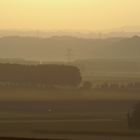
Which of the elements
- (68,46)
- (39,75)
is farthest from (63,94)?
(68,46)

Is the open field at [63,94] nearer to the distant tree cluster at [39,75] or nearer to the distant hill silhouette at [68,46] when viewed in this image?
the distant tree cluster at [39,75]

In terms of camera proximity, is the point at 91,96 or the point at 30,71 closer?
the point at 91,96

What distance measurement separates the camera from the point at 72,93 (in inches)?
972

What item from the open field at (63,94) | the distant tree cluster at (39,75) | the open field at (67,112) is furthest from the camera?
the distant tree cluster at (39,75)

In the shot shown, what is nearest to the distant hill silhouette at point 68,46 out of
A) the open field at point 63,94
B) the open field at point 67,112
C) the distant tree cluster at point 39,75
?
the distant tree cluster at point 39,75

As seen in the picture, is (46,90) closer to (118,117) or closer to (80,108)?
(80,108)

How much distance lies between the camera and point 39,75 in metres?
27.6

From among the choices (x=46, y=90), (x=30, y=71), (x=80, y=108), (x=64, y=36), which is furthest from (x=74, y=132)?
(x=64, y=36)

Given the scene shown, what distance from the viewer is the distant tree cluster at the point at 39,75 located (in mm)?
26156

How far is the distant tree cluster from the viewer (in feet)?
85.8

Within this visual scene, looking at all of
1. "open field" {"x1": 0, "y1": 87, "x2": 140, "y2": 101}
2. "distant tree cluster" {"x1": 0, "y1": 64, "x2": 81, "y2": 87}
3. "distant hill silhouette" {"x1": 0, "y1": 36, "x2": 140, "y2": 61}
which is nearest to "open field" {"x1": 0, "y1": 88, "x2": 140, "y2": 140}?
"open field" {"x1": 0, "y1": 87, "x2": 140, "y2": 101}

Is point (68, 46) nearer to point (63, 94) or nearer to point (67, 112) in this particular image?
point (63, 94)

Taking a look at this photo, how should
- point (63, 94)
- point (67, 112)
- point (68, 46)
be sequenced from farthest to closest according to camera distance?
point (68, 46)
point (63, 94)
point (67, 112)

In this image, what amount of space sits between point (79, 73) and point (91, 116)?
351 inches
